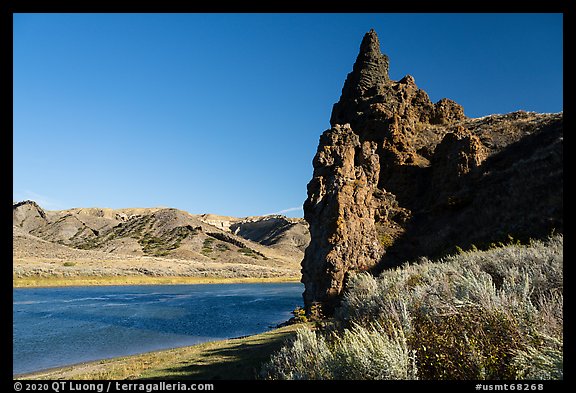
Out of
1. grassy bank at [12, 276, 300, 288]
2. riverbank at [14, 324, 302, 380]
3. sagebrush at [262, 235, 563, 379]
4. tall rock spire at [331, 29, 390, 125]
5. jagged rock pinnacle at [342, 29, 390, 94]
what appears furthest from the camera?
grassy bank at [12, 276, 300, 288]

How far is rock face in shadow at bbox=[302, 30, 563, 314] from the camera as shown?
21.7 m

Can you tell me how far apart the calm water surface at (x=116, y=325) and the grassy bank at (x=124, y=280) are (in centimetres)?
2212

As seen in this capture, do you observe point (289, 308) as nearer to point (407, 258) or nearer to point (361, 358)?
point (407, 258)

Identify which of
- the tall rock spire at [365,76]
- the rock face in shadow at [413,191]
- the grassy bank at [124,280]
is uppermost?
the tall rock spire at [365,76]

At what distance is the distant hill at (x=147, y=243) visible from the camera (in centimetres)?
10725

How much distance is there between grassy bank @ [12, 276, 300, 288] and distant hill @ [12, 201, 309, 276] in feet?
19.6

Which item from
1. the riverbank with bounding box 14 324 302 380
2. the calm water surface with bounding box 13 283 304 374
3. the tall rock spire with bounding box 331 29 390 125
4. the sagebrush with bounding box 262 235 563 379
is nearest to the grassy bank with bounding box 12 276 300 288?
the calm water surface with bounding box 13 283 304 374

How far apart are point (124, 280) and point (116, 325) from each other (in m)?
57.1

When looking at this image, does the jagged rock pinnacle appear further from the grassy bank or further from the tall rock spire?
the grassy bank

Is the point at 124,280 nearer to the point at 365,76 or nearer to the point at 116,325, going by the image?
the point at 116,325

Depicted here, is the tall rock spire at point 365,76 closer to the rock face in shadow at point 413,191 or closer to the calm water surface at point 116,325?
the rock face in shadow at point 413,191

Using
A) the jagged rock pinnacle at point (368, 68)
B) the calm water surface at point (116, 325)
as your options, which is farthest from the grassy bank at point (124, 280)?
the jagged rock pinnacle at point (368, 68)

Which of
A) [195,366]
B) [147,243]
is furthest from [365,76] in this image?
[147,243]

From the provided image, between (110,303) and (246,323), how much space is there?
975 inches
